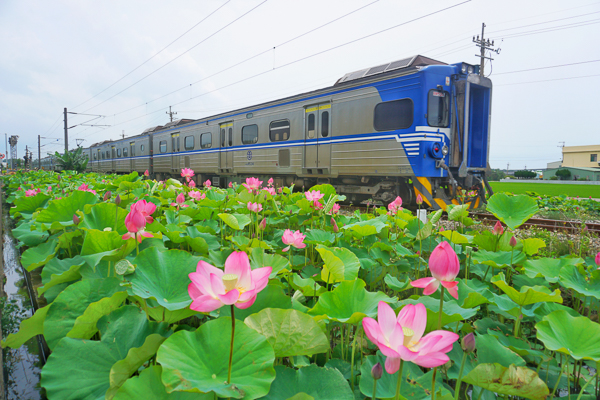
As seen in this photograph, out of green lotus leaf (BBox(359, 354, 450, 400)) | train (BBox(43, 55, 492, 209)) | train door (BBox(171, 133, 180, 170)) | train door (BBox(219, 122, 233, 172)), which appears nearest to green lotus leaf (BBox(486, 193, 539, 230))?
green lotus leaf (BBox(359, 354, 450, 400))

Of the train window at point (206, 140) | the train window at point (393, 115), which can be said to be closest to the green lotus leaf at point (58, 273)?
the train window at point (393, 115)

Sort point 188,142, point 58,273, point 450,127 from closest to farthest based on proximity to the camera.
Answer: point 58,273
point 450,127
point 188,142

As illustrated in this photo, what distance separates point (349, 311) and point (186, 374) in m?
0.44

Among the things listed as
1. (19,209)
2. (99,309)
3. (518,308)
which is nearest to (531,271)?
(518,308)

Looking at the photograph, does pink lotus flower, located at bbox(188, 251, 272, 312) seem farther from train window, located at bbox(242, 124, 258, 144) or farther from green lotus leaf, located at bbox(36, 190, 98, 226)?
train window, located at bbox(242, 124, 258, 144)

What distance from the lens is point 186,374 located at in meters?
0.52

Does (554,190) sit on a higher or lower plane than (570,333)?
lower

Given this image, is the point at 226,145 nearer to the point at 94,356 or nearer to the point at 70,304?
the point at 70,304

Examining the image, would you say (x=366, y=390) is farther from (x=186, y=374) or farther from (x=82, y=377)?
(x=82, y=377)

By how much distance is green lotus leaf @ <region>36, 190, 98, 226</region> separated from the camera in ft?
4.75

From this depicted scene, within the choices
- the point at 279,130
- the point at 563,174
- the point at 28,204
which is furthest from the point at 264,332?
the point at 563,174

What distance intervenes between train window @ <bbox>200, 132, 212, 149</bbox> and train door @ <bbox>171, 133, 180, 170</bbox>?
2001 mm

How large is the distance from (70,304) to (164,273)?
206 mm

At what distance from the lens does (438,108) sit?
5.69m
